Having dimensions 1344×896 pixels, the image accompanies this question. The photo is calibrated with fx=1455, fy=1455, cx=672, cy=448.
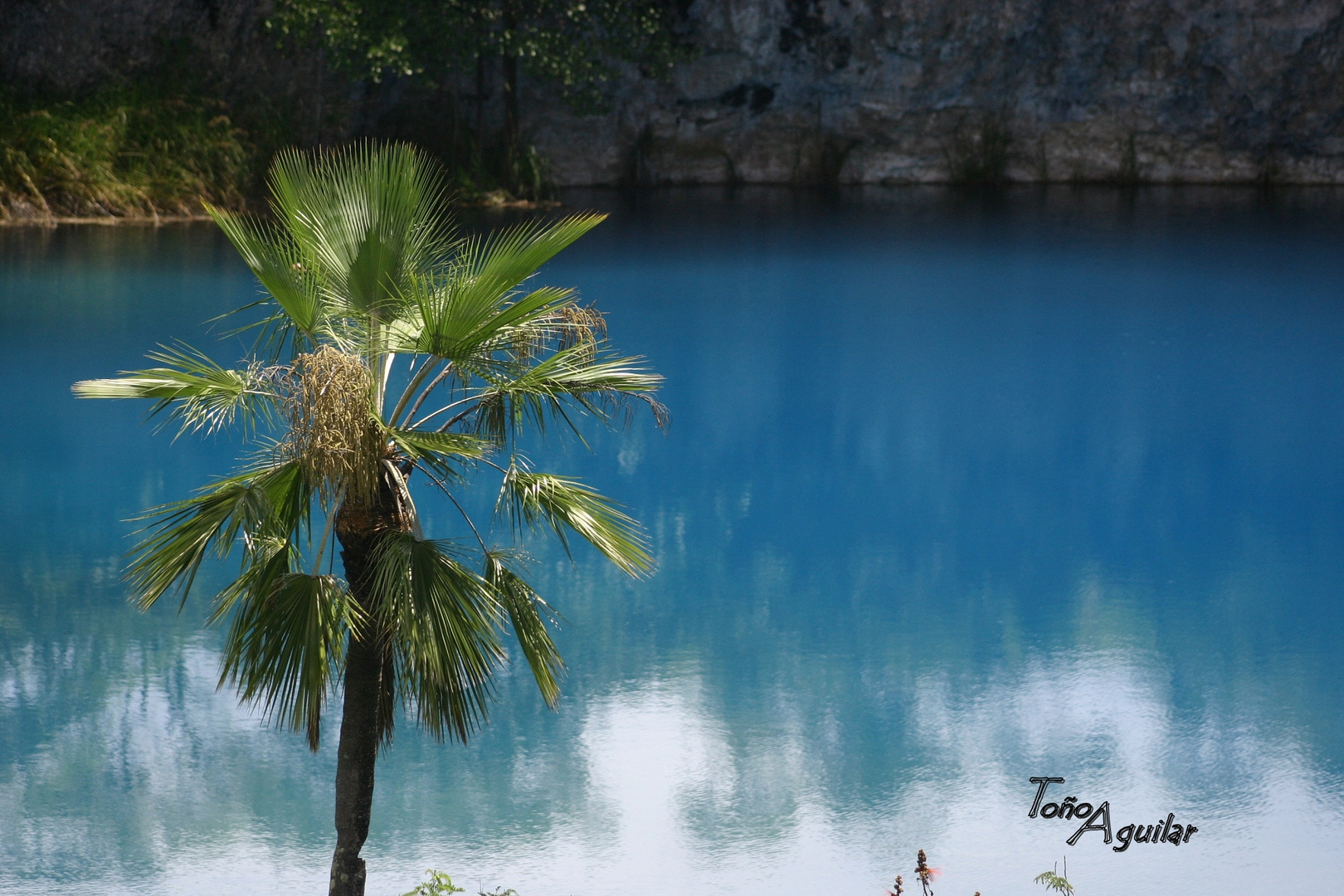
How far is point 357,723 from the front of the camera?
4.03 meters

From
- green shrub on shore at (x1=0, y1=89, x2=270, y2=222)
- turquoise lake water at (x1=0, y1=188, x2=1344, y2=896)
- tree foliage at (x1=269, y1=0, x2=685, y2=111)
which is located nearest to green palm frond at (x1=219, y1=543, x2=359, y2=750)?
turquoise lake water at (x1=0, y1=188, x2=1344, y2=896)

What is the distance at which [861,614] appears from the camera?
283 inches

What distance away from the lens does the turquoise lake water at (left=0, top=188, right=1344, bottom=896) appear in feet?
16.4

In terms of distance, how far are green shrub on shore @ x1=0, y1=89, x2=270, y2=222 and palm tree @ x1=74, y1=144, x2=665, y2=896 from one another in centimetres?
1320

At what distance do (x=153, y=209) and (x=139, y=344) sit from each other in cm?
695

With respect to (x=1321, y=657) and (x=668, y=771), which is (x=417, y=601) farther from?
(x=1321, y=657)

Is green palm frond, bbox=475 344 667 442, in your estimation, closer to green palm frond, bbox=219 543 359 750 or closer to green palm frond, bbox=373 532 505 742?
green palm frond, bbox=373 532 505 742

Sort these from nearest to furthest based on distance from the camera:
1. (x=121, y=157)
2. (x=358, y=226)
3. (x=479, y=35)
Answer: (x=358, y=226), (x=121, y=157), (x=479, y=35)

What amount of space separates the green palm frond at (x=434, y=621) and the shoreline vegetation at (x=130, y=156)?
44.5 ft

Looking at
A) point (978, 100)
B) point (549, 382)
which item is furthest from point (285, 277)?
point (978, 100)

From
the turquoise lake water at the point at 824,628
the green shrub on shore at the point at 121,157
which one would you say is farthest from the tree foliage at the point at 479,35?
the turquoise lake water at the point at 824,628

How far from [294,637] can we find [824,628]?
3.73 m

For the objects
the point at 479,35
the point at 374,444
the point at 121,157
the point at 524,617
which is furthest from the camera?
the point at 479,35

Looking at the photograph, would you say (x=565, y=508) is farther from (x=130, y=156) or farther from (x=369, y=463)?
(x=130, y=156)
